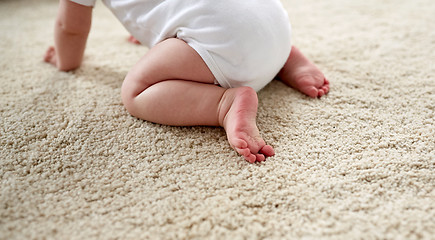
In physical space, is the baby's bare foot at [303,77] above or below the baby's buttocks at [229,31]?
below

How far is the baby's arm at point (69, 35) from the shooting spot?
36.0 inches

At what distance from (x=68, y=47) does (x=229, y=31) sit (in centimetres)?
53

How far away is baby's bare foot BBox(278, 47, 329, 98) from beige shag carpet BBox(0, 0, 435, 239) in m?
0.02

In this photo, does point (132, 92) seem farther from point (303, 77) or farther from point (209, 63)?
point (303, 77)

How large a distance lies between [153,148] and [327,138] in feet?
1.25

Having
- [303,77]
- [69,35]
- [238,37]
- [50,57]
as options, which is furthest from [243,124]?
[50,57]

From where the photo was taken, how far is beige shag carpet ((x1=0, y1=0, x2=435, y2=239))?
1.90ft

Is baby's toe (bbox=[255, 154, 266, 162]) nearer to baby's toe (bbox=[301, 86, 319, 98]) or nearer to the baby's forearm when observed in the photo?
baby's toe (bbox=[301, 86, 319, 98])

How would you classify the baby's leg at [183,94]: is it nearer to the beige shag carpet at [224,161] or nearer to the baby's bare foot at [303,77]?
the beige shag carpet at [224,161]

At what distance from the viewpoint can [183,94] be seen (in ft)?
2.55

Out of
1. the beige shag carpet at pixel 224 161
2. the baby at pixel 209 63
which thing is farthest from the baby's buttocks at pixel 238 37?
the beige shag carpet at pixel 224 161

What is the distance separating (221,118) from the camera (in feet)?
2.54

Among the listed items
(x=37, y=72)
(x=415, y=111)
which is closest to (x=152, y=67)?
(x=37, y=72)

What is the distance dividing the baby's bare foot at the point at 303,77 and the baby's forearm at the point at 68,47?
58 centimetres
